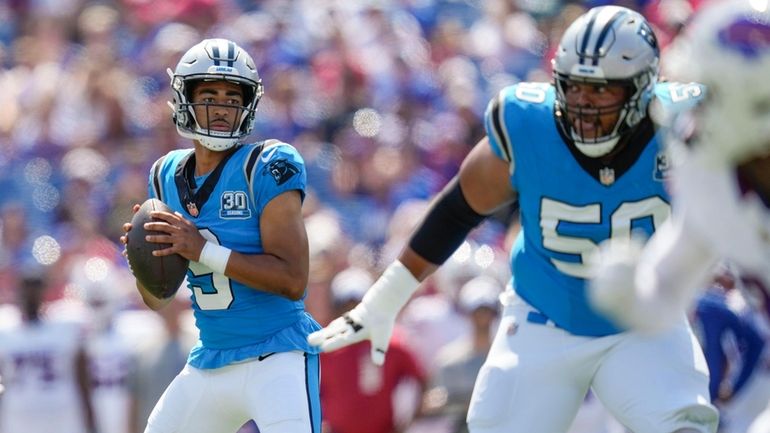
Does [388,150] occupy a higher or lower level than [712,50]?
lower

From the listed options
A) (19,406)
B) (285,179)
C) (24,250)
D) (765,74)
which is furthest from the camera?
(24,250)

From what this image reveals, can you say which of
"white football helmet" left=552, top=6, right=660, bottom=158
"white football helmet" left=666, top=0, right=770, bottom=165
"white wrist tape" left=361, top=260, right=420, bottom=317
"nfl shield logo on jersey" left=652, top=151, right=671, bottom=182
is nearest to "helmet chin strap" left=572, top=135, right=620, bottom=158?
"white football helmet" left=552, top=6, right=660, bottom=158

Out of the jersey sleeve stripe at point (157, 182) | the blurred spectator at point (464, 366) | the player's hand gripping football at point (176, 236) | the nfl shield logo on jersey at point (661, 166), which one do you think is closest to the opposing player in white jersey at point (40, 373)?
the blurred spectator at point (464, 366)

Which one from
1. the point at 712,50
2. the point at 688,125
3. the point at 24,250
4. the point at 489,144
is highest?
the point at 712,50

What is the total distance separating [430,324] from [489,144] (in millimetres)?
3434

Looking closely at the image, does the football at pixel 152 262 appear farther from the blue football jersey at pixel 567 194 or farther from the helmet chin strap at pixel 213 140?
the blue football jersey at pixel 567 194

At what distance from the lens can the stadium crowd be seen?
8.84 m

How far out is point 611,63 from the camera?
5203 mm

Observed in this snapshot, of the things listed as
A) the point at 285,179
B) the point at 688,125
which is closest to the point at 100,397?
the point at 285,179

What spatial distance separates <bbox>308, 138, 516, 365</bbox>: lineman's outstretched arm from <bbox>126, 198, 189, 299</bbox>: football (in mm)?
577

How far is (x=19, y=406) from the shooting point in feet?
29.0

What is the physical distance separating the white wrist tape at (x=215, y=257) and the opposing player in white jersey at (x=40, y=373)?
3543mm

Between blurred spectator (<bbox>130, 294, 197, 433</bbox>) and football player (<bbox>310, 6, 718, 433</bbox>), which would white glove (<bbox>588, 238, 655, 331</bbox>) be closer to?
football player (<bbox>310, 6, 718, 433</bbox>)

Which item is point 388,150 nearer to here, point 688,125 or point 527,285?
point 527,285
